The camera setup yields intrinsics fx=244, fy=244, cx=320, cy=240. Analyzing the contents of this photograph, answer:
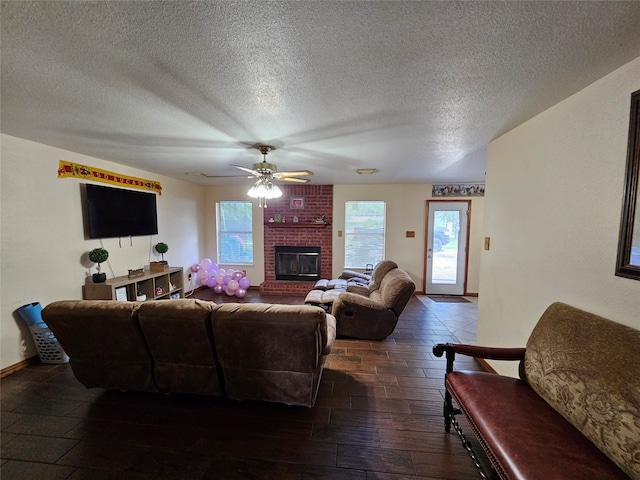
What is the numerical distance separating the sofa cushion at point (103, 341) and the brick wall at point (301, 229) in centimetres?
325

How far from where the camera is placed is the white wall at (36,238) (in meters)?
2.31

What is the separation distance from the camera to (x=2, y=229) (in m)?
2.27

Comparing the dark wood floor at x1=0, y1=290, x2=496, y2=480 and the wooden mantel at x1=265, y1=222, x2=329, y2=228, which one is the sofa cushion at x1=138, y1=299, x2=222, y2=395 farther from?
the wooden mantel at x1=265, y1=222, x2=329, y2=228

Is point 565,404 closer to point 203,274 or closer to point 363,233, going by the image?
point 363,233

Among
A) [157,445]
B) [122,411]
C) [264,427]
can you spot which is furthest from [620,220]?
[122,411]

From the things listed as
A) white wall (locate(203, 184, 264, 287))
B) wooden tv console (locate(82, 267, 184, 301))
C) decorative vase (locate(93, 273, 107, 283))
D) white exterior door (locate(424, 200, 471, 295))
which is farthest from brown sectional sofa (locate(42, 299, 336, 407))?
white exterior door (locate(424, 200, 471, 295))

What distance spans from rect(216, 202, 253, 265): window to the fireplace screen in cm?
71

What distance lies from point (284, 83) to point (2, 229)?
9.77 ft

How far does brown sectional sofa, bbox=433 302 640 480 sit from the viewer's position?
100 centimetres

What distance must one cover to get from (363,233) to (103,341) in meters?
4.44

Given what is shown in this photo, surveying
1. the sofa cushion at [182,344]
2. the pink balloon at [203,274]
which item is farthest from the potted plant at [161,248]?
the sofa cushion at [182,344]

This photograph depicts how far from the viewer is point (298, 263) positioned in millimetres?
5430

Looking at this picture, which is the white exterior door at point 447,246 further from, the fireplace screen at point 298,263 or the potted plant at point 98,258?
the potted plant at point 98,258

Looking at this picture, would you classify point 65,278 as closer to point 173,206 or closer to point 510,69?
point 173,206
